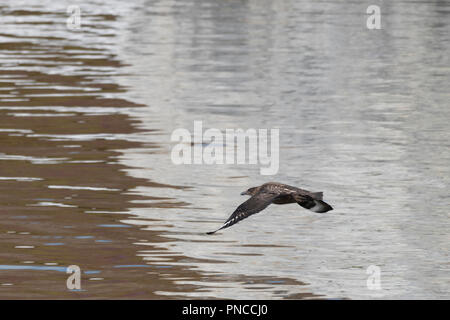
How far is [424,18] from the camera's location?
42.2 metres

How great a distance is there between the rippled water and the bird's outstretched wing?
0.74m

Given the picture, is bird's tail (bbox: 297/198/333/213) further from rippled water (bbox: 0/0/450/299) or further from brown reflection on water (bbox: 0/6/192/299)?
brown reflection on water (bbox: 0/6/192/299)

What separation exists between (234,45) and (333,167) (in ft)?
57.1

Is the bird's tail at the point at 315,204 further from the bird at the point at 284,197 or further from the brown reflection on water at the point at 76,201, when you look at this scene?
the brown reflection on water at the point at 76,201

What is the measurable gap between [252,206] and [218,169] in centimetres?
582

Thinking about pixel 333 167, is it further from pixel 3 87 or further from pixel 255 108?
pixel 3 87

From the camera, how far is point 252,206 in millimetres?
10930

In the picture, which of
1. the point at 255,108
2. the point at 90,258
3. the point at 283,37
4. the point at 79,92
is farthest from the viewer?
the point at 283,37

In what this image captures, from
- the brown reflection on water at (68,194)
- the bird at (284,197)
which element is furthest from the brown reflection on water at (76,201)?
the bird at (284,197)

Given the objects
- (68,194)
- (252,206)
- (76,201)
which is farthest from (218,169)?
(252,206)

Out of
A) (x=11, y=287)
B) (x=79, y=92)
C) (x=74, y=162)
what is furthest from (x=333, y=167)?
(x=79, y=92)

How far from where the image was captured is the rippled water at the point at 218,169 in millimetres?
11578

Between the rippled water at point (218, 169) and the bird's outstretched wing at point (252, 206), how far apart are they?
74 cm

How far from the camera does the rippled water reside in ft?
38.0
